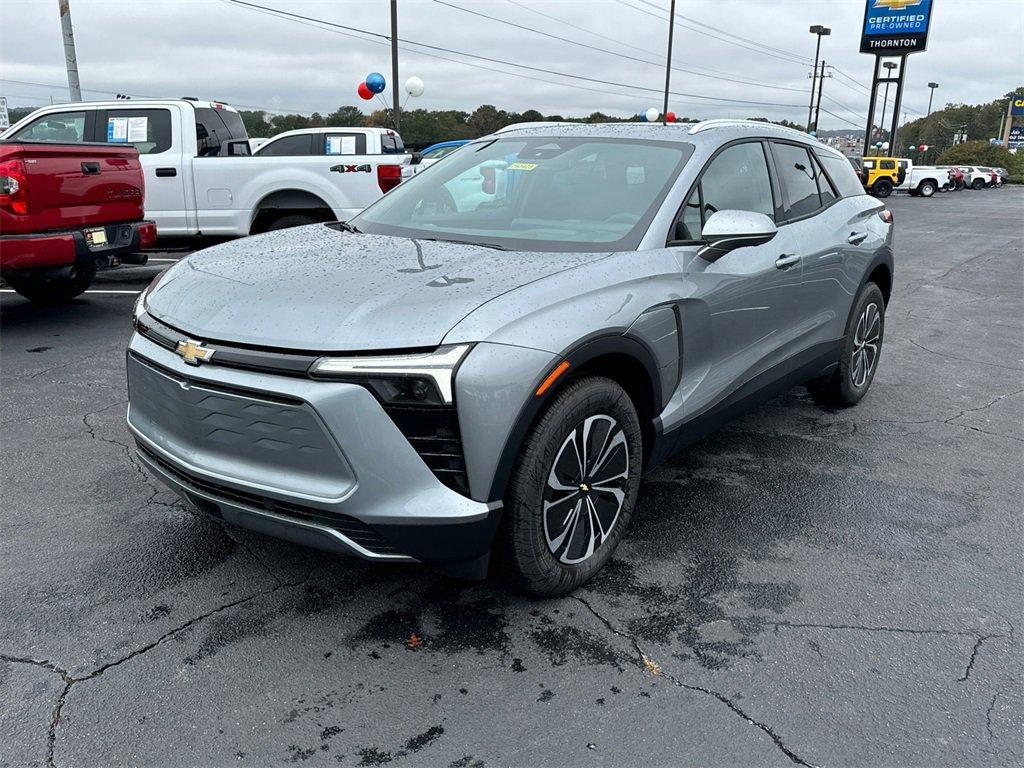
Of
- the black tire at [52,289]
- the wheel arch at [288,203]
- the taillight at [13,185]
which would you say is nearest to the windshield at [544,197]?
the taillight at [13,185]

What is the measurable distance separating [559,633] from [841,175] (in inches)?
146

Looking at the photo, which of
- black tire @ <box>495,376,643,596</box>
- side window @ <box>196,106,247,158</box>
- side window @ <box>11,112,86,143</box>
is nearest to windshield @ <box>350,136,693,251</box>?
black tire @ <box>495,376,643,596</box>

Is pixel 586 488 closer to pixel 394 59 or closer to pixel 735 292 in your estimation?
pixel 735 292

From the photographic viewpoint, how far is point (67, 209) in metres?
6.70

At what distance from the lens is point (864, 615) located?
2.99m

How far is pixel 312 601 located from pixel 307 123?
4530 cm

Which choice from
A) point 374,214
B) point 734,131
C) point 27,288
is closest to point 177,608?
point 374,214

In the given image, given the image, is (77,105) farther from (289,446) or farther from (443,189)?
(289,446)

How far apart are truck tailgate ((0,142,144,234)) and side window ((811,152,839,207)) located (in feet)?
18.3

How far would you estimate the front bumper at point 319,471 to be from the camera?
2439 millimetres

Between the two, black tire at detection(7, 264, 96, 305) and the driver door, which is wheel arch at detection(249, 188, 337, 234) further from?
the driver door

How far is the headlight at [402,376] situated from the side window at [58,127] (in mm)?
8499

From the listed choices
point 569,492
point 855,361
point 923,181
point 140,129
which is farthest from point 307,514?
point 923,181

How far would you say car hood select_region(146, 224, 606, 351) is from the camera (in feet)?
8.26
